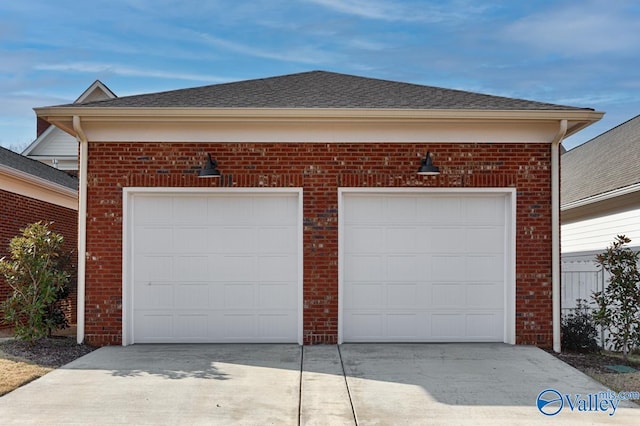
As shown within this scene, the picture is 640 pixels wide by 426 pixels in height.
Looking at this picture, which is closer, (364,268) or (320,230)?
(320,230)

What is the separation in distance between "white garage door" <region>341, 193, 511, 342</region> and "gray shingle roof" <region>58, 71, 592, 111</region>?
148cm

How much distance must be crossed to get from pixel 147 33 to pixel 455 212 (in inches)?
343

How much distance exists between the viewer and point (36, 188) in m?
15.3

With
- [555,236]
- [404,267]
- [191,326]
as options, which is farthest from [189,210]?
[555,236]

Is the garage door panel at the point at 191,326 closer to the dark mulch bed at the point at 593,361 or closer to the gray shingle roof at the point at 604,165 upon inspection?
the dark mulch bed at the point at 593,361

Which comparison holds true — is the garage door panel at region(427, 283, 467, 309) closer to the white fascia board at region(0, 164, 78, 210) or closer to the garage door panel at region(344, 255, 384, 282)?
the garage door panel at region(344, 255, 384, 282)

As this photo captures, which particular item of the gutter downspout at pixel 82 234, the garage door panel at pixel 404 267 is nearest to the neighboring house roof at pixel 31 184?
the gutter downspout at pixel 82 234

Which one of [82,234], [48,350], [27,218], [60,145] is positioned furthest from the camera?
[60,145]

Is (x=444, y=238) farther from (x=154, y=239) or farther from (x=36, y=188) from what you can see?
(x=36, y=188)

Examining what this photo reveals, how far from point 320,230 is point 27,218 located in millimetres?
7996

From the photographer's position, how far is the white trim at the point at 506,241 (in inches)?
406

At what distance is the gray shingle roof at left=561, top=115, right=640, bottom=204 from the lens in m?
14.3

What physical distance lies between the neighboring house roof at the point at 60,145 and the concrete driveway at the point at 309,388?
16.9m

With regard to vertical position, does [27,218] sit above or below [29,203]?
below
